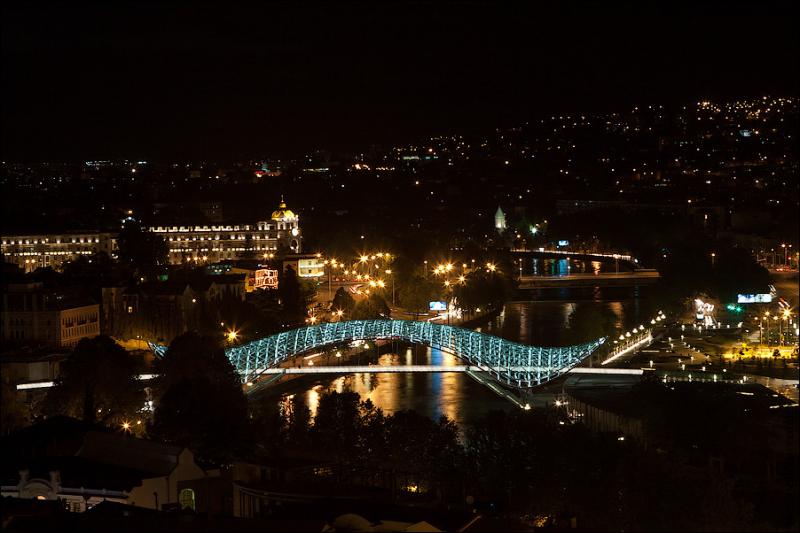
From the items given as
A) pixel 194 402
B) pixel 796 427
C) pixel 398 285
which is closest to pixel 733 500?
pixel 796 427

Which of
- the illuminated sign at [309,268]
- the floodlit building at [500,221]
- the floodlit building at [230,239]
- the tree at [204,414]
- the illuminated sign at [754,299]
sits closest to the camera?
the tree at [204,414]

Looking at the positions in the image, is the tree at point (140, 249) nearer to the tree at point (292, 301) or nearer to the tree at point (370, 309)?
the tree at point (292, 301)

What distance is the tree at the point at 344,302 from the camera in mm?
17778

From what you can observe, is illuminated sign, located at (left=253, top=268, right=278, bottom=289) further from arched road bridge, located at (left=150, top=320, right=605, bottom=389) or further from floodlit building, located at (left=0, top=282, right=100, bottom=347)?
arched road bridge, located at (left=150, top=320, right=605, bottom=389)

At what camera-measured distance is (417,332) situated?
1327 cm

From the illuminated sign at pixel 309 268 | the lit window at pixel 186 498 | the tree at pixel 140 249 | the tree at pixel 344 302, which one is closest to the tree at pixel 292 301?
the tree at pixel 344 302

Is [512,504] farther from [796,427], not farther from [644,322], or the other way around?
[644,322]

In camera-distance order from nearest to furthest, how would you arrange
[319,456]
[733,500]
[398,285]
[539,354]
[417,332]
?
[733,500], [319,456], [539,354], [417,332], [398,285]

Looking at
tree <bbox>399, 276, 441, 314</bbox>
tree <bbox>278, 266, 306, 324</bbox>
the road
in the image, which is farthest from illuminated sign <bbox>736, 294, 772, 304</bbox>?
tree <bbox>278, 266, 306, 324</bbox>

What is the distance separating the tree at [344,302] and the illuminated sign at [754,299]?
4.77m

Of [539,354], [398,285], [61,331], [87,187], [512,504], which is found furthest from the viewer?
[87,187]

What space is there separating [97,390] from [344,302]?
8.39m

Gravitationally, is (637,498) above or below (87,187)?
below

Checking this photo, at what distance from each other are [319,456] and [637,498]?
2.00 meters
